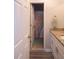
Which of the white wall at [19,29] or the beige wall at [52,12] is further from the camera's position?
the beige wall at [52,12]

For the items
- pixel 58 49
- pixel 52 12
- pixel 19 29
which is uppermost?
pixel 52 12

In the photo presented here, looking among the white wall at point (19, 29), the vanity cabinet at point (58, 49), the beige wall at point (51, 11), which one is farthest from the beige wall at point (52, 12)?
the white wall at point (19, 29)

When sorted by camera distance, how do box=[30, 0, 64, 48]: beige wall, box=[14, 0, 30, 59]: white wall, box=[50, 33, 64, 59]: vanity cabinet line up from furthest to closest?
box=[30, 0, 64, 48]: beige wall
box=[50, 33, 64, 59]: vanity cabinet
box=[14, 0, 30, 59]: white wall

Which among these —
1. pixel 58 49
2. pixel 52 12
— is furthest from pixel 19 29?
pixel 52 12

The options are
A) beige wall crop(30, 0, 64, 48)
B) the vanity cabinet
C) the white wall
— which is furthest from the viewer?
beige wall crop(30, 0, 64, 48)

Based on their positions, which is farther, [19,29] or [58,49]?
[58,49]

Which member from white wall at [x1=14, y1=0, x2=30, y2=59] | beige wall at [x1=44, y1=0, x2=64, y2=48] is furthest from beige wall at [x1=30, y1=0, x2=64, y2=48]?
white wall at [x1=14, y1=0, x2=30, y2=59]

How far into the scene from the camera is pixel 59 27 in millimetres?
6215

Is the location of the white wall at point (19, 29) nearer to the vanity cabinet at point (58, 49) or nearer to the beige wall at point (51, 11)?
the vanity cabinet at point (58, 49)

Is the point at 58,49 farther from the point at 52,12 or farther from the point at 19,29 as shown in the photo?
the point at 52,12

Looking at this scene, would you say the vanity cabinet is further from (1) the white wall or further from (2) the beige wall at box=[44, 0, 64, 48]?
(2) the beige wall at box=[44, 0, 64, 48]
